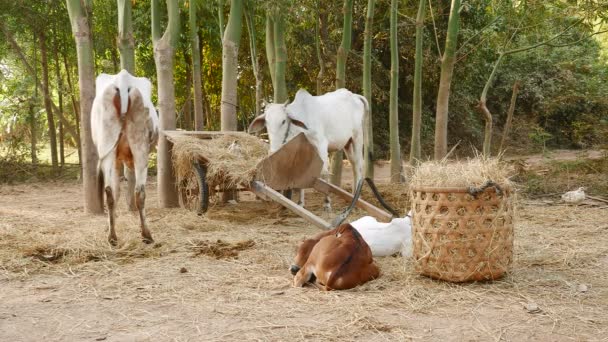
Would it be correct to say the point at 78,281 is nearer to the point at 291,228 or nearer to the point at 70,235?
the point at 70,235

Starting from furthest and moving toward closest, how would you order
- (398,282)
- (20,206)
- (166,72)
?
(20,206)
(166,72)
(398,282)

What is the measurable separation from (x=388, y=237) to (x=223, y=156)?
2.77 m

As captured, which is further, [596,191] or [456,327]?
[596,191]

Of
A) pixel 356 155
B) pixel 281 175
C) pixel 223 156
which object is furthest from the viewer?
pixel 356 155

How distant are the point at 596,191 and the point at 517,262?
512 cm

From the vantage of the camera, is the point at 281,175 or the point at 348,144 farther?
the point at 348,144

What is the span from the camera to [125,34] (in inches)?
313

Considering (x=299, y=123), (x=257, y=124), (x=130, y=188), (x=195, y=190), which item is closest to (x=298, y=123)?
(x=299, y=123)

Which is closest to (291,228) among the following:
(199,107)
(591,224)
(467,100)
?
(591,224)

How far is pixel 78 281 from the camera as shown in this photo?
14.5 feet

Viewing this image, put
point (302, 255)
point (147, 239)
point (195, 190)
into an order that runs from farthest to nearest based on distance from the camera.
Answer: point (195, 190) < point (147, 239) < point (302, 255)

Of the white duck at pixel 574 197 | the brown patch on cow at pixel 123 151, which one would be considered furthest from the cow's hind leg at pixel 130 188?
the white duck at pixel 574 197

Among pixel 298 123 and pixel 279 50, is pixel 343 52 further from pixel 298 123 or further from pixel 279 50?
pixel 298 123

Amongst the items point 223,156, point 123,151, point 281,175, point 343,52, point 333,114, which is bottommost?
point 281,175
